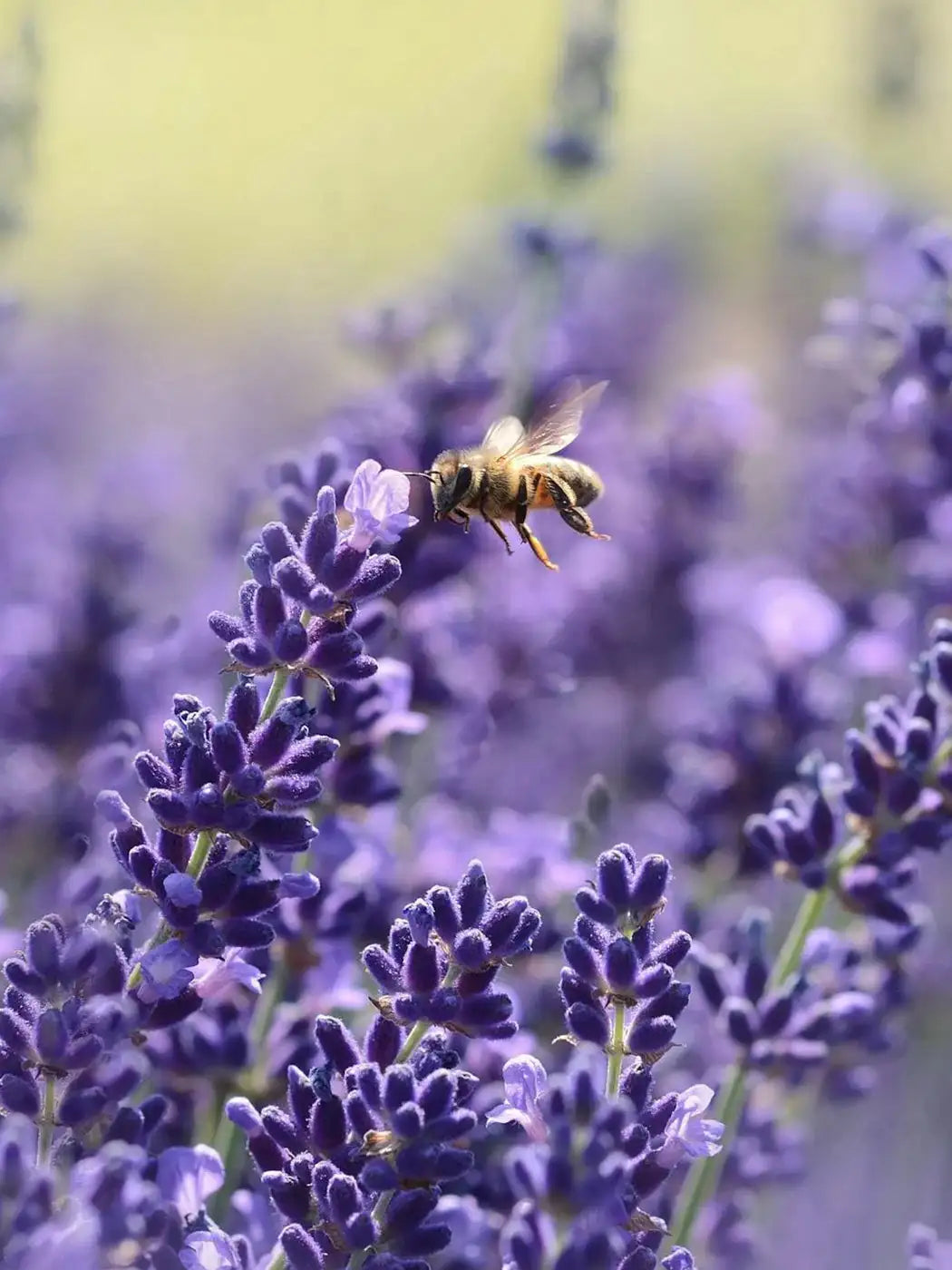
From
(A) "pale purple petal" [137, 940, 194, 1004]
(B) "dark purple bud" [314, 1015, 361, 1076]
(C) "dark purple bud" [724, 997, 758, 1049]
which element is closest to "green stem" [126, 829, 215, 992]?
(A) "pale purple petal" [137, 940, 194, 1004]

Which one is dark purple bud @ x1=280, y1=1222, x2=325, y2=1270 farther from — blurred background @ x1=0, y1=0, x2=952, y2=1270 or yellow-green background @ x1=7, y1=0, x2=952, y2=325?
yellow-green background @ x1=7, y1=0, x2=952, y2=325

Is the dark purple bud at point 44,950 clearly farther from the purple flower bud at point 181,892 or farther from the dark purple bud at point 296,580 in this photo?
the dark purple bud at point 296,580

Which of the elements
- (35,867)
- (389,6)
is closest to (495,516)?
(35,867)

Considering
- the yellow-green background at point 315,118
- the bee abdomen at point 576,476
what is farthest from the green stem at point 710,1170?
the yellow-green background at point 315,118

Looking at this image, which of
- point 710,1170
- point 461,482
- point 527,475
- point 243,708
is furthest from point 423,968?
point 527,475

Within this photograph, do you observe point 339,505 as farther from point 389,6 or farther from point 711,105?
point 389,6
